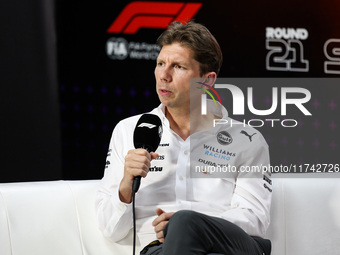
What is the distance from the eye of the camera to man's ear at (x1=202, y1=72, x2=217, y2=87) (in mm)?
2492

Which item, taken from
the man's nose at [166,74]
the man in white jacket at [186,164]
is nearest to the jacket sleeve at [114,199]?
the man in white jacket at [186,164]

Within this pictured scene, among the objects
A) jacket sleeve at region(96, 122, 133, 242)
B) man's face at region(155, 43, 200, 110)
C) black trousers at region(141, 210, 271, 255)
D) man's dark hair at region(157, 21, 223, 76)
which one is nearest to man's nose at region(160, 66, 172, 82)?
man's face at region(155, 43, 200, 110)

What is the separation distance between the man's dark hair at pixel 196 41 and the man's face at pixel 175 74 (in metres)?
0.02

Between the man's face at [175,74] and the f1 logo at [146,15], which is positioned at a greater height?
the f1 logo at [146,15]

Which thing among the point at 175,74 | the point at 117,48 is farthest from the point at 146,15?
the point at 175,74

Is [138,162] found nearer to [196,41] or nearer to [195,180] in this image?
[195,180]

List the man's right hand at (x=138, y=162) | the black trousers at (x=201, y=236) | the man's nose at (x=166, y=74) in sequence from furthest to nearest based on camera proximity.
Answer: the man's nose at (x=166, y=74) < the man's right hand at (x=138, y=162) < the black trousers at (x=201, y=236)

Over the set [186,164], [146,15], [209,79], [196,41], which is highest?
[146,15]

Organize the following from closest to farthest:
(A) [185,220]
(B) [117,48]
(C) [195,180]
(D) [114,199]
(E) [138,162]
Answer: (A) [185,220], (E) [138,162], (D) [114,199], (C) [195,180], (B) [117,48]

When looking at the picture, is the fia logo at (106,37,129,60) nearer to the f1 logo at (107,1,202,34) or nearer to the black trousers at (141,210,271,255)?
the f1 logo at (107,1,202,34)

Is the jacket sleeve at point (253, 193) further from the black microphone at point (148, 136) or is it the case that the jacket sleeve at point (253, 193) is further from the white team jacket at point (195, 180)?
the black microphone at point (148, 136)

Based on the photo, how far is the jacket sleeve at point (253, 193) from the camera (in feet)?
→ 7.21

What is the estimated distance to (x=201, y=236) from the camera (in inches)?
71.6

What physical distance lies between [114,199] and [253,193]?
1.81 ft
